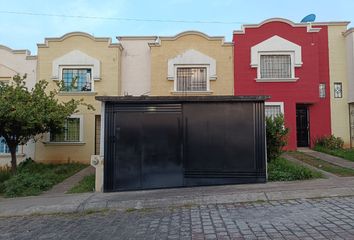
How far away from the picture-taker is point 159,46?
19.1 meters

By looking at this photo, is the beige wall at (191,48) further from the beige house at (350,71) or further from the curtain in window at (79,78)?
the beige house at (350,71)

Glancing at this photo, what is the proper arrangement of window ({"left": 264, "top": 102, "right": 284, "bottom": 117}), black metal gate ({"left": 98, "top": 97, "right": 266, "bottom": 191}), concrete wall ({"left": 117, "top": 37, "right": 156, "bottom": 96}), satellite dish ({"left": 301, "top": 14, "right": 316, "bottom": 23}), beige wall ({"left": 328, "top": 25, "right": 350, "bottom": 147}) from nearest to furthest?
black metal gate ({"left": 98, "top": 97, "right": 266, "bottom": 191}) → window ({"left": 264, "top": 102, "right": 284, "bottom": 117}) → beige wall ({"left": 328, "top": 25, "right": 350, "bottom": 147}) → concrete wall ({"left": 117, "top": 37, "right": 156, "bottom": 96}) → satellite dish ({"left": 301, "top": 14, "right": 316, "bottom": 23})

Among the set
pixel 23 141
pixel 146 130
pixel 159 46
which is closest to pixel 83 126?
pixel 23 141

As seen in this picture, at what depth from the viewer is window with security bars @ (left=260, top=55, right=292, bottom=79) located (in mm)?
18984

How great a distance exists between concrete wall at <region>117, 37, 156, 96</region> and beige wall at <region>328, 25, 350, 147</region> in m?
9.46

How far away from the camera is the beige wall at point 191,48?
18.9 metres

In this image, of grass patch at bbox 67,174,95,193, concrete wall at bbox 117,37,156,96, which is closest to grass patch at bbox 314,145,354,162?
concrete wall at bbox 117,37,156,96

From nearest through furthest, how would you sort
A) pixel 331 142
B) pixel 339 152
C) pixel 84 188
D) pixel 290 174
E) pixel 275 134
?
pixel 290 174 < pixel 84 188 < pixel 275 134 < pixel 339 152 < pixel 331 142

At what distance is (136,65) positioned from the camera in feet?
64.6

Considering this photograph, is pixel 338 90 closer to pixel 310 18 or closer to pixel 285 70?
pixel 285 70

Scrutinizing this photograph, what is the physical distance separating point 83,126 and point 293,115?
10.5 m

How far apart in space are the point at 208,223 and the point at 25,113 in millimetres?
8411

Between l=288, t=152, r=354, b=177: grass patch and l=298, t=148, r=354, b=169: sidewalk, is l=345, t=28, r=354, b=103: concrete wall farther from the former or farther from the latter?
l=288, t=152, r=354, b=177: grass patch

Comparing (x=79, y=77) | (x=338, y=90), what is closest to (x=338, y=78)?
(x=338, y=90)
